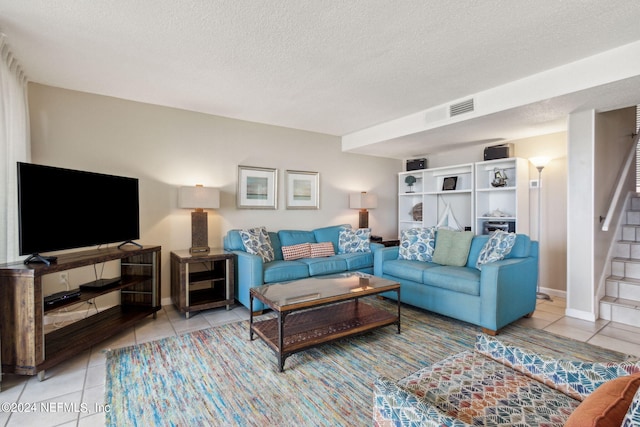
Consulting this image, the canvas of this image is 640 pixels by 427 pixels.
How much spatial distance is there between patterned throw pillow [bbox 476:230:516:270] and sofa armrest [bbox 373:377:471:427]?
7.99 feet

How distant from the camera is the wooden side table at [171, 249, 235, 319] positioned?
3.20 meters

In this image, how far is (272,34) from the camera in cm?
219

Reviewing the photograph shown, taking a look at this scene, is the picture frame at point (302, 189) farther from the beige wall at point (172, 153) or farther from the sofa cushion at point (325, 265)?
the sofa cushion at point (325, 265)

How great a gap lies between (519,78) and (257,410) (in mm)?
3557

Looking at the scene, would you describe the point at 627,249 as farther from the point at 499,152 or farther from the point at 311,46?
the point at 311,46

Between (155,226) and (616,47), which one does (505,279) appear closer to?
(616,47)

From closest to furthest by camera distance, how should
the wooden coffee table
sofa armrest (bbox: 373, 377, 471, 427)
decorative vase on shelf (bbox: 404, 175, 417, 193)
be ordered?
sofa armrest (bbox: 373, 377, 471, 427)
the wooden coffee table
decorative vase on shelf (bbox: 404, 175, 417, 193)

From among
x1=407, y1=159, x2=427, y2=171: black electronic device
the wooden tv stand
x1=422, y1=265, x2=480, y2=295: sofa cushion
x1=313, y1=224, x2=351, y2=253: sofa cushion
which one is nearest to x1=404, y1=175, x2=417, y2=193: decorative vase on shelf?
x1=407, y1=159, x2=427, y2=171: black electronic device

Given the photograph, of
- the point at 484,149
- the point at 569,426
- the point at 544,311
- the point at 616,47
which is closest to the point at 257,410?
the point at 569,426

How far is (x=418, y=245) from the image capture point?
378 centimetres

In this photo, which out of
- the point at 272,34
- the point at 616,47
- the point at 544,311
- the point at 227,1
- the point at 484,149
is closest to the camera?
the point at 227,1

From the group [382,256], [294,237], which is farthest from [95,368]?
[382,256]

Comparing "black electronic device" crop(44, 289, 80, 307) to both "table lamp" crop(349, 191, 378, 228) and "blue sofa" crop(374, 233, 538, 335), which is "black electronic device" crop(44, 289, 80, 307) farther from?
"table lamp" crop(349, 191, 378, 228)

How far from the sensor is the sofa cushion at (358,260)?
4.03m
